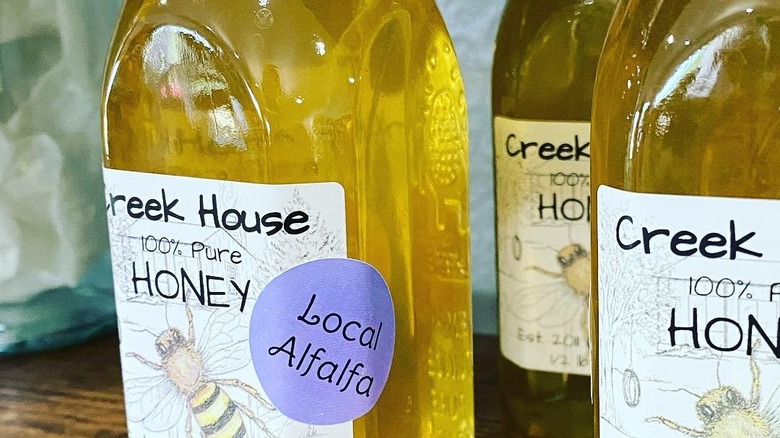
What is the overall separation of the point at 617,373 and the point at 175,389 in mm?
182

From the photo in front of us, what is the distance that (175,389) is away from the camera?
401 millimetres

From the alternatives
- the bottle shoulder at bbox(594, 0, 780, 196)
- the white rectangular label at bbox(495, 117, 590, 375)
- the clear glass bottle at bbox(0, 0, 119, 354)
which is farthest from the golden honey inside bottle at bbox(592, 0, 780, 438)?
the clear glass bottle at bbox(0, 0, 119, 354)

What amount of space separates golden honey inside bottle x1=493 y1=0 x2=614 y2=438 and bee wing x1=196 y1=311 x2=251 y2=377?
0.53 feet

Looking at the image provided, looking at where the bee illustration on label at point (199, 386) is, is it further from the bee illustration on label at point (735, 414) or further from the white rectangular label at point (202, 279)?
the bee illustration on label at point (735, 414)

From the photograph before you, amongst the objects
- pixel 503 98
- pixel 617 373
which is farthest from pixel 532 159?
pixel 617 373

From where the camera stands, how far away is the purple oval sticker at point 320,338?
14.7 inches

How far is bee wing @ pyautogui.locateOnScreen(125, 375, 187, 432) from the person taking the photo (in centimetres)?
40

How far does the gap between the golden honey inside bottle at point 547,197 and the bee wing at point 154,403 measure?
0.18m

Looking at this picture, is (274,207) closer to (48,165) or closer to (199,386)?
(199,386)

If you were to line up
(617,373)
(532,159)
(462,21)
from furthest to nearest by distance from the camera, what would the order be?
(462,21) < (532,159) < (617,373)

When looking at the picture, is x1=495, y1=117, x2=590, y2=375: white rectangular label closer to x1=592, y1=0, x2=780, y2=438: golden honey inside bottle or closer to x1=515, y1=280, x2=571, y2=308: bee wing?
x1=515, y1=280, x2=571, y2=308: bee wing

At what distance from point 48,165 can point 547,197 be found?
0.32m

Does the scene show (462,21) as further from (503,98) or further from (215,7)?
(215,7)

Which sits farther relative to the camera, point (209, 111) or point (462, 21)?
point (462, 21)
